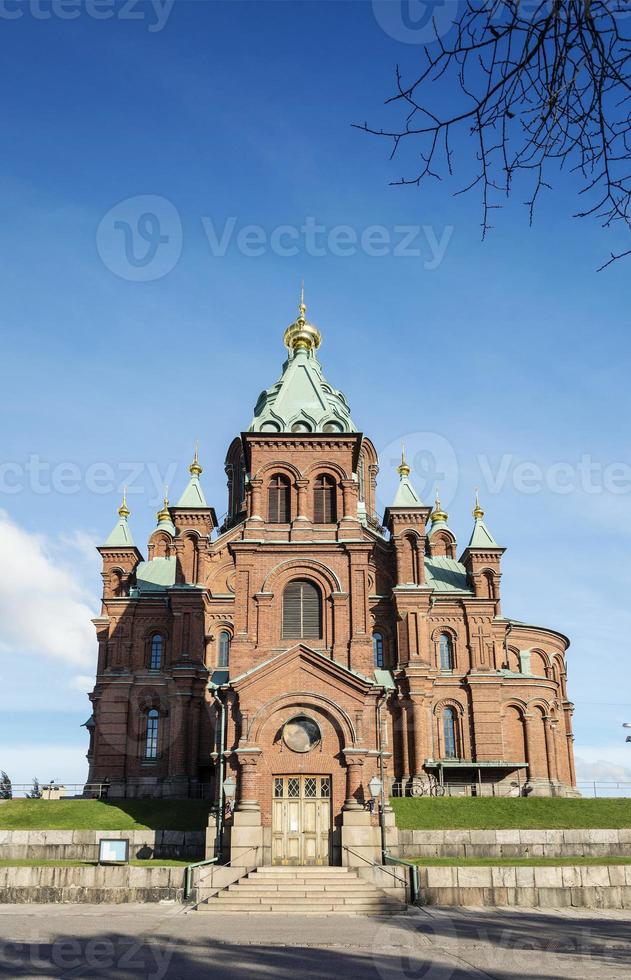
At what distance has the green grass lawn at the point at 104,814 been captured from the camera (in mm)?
32781

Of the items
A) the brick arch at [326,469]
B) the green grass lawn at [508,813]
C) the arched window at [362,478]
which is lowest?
the green grass lawn at [508,813]

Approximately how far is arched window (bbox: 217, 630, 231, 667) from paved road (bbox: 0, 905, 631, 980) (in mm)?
21478

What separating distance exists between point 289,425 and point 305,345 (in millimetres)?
15641

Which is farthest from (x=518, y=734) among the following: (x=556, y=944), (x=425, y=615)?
(x=556, y=944)

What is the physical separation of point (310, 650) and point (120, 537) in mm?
23358

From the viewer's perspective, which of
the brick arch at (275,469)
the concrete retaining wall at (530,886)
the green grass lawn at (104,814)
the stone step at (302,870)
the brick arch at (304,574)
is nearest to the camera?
the concrete retaining wall at (530,886)

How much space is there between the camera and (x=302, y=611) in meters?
31.7

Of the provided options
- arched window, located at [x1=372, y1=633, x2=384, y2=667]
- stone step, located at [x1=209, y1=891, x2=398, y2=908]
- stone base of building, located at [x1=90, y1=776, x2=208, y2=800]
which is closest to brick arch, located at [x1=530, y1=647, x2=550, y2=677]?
arched window, located at [x1=372, y1=633, x2=384, y2=667]

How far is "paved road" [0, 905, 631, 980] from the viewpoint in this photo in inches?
541

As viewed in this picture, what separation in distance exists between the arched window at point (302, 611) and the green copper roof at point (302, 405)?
7806 millimetres

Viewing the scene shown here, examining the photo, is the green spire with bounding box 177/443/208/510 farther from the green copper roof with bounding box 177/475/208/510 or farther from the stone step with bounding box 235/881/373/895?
the stone step with bounding box 235/881/373/895

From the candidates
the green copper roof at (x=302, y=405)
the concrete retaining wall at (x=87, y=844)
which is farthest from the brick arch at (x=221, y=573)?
the concrete retaining wall at (x=87, y=844)

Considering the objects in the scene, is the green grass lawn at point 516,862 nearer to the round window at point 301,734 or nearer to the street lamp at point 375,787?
the street lamp at point 375,787

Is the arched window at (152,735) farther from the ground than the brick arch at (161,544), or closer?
closer
